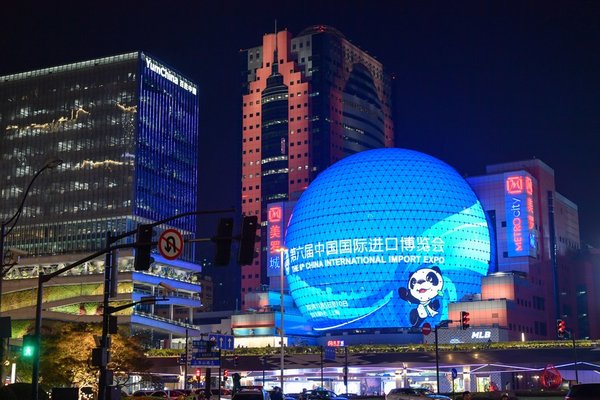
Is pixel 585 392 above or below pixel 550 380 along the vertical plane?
above

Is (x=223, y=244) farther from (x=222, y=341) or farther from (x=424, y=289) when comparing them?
(x=424, y=289)

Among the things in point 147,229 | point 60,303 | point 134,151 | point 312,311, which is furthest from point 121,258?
point 147,229

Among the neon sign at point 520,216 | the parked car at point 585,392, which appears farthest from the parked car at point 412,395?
the neon sign at point 520,216

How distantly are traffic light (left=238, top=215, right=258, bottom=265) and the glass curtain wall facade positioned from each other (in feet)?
507

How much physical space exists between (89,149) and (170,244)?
6403 inches

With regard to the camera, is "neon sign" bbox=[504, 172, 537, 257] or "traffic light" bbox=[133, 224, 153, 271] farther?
"neon sign" bbox=[504, 172, 537, 257]

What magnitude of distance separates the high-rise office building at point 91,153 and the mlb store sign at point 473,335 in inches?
2564

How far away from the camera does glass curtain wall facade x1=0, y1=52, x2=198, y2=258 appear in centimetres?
18450

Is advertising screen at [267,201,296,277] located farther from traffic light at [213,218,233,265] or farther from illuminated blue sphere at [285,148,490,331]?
traffic light at [213,218,233,265]

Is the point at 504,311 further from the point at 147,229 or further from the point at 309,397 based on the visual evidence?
the point at 147,229

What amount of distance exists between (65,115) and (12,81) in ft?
62.4

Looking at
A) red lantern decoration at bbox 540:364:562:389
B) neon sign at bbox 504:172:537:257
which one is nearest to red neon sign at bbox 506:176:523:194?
neon sign at bbox 504:172:537:257

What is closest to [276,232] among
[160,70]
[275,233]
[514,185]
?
[275,233]

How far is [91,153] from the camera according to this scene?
617ft
